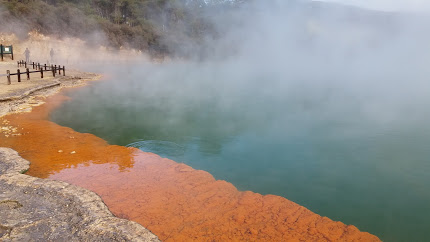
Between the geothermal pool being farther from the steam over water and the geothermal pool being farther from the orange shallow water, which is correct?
the orange shallow water

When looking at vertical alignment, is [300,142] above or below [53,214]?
below

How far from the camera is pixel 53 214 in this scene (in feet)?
8.61

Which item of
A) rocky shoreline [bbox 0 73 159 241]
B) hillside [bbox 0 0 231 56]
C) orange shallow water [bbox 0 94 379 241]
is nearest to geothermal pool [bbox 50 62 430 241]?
orange shallow water [bbox 0 94 379 241]

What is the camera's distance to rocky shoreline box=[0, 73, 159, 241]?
237 centimetres

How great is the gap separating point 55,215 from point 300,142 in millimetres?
4366

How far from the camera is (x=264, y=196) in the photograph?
3580 millimetres

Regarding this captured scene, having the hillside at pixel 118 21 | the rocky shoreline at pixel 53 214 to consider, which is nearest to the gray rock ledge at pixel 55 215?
the rocky shoreline at pixel 53 214

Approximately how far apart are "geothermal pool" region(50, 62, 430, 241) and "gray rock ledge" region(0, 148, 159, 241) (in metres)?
1.75

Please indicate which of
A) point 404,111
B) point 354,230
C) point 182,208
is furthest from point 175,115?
point 404,111

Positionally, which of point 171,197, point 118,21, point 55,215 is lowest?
point 171,197

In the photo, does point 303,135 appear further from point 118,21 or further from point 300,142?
point 118,21

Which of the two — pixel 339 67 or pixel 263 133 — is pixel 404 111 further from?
pixel 339 67

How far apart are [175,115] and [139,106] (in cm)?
152

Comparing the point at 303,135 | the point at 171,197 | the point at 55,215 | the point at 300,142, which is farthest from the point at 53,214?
the point at 303,135
